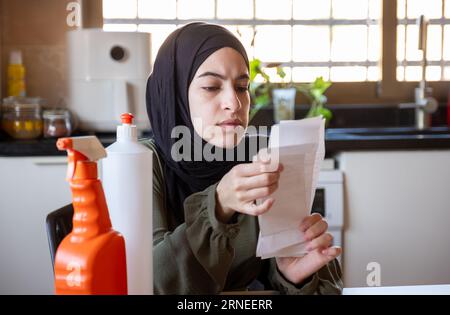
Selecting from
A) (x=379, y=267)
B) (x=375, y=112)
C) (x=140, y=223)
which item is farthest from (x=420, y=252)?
(x=140, y=223)

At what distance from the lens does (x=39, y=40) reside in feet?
9.16

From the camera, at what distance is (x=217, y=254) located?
87cm

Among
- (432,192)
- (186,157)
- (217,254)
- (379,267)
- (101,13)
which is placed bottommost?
(379,267)

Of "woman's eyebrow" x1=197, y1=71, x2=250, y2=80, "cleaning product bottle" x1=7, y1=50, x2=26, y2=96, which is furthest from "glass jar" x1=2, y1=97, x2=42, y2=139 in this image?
"woman's eyebrow" x1=197, y1=71, x2=250, y2=80

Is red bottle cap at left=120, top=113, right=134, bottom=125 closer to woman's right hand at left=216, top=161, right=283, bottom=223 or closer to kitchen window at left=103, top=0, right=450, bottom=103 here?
woman's right hand at left=216, top=161, right=283, bottom=223

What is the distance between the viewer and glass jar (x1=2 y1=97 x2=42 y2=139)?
2465mm

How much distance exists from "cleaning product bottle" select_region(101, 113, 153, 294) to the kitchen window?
2.22 metres

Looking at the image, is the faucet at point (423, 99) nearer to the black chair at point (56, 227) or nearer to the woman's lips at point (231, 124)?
the woman's lips at point (231, 124)

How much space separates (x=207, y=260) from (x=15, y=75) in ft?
6.78

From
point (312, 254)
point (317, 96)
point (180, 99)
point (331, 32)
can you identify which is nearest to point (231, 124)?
point (180, 99)

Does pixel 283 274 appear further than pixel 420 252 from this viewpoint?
No

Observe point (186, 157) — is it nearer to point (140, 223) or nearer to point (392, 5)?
point (140, 223)

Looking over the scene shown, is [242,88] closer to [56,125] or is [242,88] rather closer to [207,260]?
[207,260]
